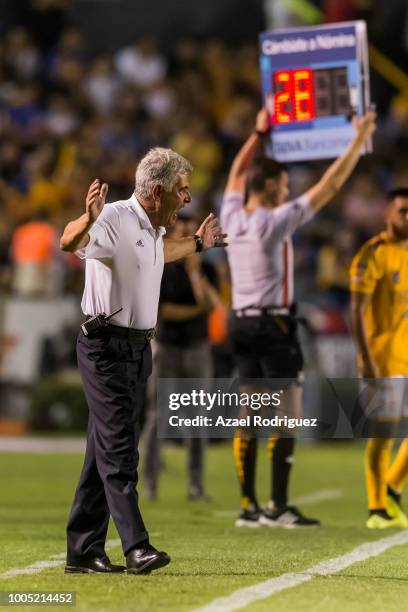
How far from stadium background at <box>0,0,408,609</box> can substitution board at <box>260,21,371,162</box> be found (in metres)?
5.83

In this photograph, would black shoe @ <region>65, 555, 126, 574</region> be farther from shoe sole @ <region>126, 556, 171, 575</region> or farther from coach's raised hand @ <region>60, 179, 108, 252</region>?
coach's raised hand @ <region>60, 179, 108, 252</region>

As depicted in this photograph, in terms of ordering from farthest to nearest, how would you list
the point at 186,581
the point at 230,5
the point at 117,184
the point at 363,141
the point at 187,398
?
the point at 230,5, the point at 117,184, the point at 363,141, the point at 187,398, the point at 186,581

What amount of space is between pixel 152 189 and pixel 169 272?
511cm

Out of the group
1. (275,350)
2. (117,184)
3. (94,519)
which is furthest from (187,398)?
(117,184)

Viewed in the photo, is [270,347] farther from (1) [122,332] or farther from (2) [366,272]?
(1) [122,332]

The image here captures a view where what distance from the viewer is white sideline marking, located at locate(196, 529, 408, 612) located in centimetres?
673

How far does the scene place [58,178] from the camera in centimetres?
2236

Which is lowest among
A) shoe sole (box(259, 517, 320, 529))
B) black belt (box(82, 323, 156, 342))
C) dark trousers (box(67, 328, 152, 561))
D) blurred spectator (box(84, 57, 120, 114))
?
shoe sole (box(259, 517, 320, 529))

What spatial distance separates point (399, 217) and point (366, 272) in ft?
1.54

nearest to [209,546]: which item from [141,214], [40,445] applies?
[141,214]

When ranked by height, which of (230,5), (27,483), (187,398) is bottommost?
(27,483)

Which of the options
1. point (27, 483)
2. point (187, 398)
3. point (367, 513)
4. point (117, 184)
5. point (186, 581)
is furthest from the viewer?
point (117, 184)

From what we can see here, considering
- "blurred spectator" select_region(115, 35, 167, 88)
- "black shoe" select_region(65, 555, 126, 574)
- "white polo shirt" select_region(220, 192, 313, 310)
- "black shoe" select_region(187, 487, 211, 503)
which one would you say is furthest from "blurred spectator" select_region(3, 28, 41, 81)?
"black shoe" select_region(65, 555, 126, 574)

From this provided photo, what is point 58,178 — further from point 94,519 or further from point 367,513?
point 94,519
